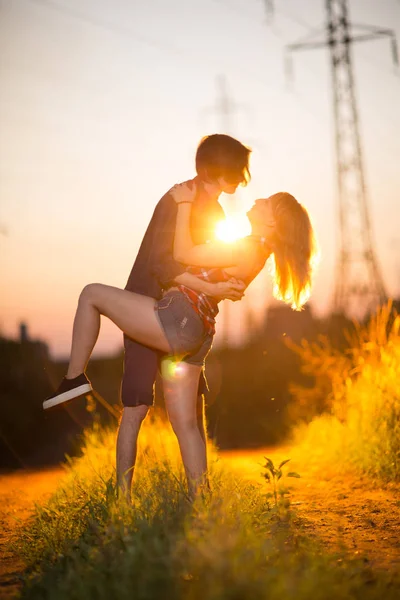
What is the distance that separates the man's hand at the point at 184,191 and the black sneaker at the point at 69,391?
1.16 meters

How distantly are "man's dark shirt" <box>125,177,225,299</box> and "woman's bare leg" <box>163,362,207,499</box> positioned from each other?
512mm

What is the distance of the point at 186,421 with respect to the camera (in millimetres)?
4527

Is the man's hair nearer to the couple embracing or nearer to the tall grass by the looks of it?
the couple embracing

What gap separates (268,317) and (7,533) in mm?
22616

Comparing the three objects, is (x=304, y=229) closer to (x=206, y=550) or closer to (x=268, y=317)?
(x=206, y=550)

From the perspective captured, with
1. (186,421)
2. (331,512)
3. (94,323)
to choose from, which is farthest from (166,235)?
(331,512)

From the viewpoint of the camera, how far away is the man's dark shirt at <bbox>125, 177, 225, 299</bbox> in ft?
14.6

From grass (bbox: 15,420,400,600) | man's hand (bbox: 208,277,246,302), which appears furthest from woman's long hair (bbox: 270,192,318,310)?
grass (bbox: 15,420,400,600)

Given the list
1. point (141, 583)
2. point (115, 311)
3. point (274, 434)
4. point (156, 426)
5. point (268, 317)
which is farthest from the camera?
point (268, 317)

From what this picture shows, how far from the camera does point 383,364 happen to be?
8.23m

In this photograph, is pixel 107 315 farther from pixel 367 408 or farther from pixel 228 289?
pixel 367 408

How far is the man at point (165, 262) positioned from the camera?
4.45 m

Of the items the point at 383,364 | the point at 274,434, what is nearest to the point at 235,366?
the point at 274,434

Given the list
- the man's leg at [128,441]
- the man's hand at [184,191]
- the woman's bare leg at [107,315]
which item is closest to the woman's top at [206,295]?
the woman's bare leg at [107,315]
